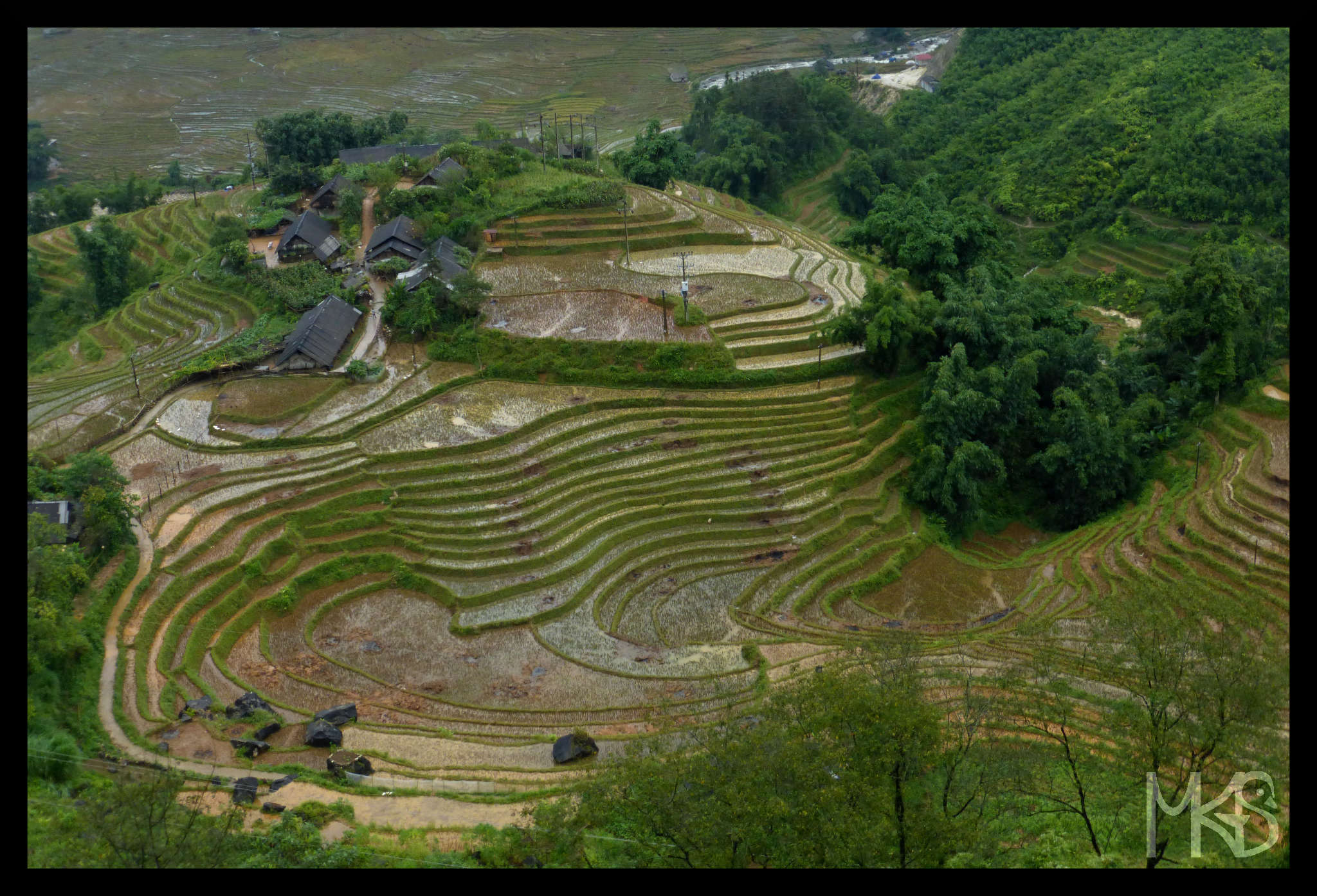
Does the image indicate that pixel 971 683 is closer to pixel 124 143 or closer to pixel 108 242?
pixel 108 242

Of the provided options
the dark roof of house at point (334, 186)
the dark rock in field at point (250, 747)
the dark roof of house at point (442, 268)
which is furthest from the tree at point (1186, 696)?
the dark roof of house at point (334, 186)

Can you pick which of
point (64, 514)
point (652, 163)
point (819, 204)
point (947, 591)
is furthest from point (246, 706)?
point (819, 204)

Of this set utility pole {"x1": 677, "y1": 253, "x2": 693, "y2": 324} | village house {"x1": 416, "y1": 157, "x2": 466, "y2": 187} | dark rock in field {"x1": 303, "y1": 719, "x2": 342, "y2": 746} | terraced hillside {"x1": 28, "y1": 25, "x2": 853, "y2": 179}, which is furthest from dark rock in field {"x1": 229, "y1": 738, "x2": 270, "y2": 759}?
terraced hillside {"x1": 28, "y1": 25, "x2": 853, "y2": 179}

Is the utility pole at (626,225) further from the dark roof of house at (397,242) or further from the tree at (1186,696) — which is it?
the tree at (1186,696)

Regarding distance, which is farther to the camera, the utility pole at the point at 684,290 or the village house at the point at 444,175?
the village house at the point at 444,175

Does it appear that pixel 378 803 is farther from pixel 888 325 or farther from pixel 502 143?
pixel 502 143

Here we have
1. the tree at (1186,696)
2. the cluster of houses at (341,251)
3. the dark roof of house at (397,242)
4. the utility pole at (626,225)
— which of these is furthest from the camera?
the utility pole at (626,225)
